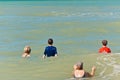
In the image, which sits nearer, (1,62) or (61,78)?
(61,78)

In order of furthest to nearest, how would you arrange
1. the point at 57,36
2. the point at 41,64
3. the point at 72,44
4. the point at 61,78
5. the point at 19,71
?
the point at 57,36 < the point at 72,44 < the point at 41,64 < the point at 19,71 < the point at 61,78

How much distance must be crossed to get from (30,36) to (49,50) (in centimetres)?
1111

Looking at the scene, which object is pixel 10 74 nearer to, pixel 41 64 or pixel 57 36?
pixel 41 64

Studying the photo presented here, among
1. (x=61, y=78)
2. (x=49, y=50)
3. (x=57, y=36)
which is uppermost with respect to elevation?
(x=57, y=36)

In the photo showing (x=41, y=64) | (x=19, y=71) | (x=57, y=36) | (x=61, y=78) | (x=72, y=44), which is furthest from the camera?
(x=57, y=36)

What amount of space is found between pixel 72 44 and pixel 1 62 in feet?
22.5

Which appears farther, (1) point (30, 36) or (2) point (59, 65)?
(1) point (30, 36)

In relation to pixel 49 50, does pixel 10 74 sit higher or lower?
lower

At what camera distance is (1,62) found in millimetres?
16297

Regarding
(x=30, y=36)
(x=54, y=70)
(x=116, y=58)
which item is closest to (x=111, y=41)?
(x=30, y=36)

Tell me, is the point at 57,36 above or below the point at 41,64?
above

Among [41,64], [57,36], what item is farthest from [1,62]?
[57,36]

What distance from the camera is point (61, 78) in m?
13.2

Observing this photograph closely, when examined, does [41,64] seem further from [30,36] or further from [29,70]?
[30,36]
